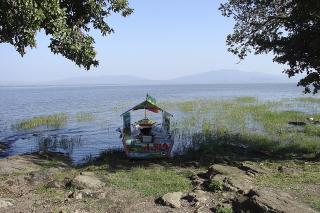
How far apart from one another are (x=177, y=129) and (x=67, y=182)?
22.1 meters

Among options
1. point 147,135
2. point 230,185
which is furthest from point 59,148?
point 230,185

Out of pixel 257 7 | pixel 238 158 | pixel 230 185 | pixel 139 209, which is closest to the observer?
pixel 139 209

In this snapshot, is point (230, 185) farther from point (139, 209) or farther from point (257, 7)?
point (257, 7)

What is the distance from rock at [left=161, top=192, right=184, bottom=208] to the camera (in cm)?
1320

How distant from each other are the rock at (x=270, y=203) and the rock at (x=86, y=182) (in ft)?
16.9

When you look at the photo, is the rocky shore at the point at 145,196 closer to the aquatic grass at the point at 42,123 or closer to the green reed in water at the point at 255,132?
the green reed in water at the point at 255,132

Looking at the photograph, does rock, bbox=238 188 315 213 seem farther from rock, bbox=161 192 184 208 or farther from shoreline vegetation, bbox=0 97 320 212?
rock, bbox=161 192 184 208

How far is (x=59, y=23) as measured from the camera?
13.0 m

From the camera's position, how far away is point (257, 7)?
25812 millimetres

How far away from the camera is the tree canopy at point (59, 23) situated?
454 inches

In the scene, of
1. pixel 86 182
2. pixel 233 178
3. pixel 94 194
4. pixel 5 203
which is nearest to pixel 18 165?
pixel 86 182

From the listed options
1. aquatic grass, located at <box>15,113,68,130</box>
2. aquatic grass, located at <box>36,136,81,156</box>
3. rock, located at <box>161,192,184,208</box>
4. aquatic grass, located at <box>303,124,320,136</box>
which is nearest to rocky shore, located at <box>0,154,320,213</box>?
rock, located at <box>161,192,184,208</box>

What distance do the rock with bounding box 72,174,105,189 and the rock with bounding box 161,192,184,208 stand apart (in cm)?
279

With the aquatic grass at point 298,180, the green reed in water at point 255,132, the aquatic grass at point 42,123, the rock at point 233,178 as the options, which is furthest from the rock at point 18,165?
the aquatic grass at point 42,123
